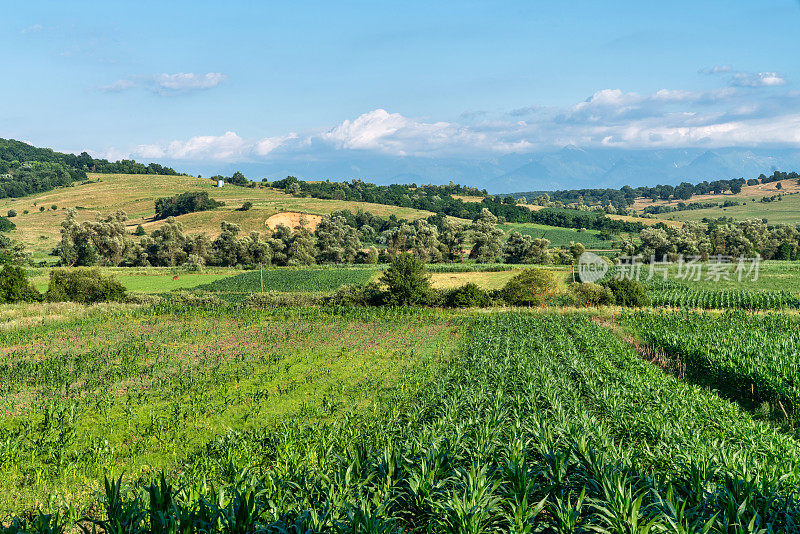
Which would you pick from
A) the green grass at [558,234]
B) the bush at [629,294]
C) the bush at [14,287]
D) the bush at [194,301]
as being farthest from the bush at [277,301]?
the green grass at [558,234]

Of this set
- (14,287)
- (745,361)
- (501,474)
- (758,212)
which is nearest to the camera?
(501,474)

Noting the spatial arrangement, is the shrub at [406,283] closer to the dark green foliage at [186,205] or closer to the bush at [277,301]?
the bush at [277,301]

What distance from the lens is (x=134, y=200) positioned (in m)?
126

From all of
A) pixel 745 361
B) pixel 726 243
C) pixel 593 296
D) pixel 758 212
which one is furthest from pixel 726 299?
pixel 758 212

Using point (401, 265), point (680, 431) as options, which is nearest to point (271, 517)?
point (680, 431)

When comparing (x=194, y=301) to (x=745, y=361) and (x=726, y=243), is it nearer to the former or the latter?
(x=745, y=361)

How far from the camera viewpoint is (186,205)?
4555 inches

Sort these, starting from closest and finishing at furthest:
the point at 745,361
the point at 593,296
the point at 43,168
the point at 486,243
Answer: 1. the point at 745,361
2. the point at 593,296
3. the point at 486,243
4. the point at 43,168

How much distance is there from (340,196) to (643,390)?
137 meters

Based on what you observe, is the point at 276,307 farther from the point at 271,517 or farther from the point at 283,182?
the point at 283,182

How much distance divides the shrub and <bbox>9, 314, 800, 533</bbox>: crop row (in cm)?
2700

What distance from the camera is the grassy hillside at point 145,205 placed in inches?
3912

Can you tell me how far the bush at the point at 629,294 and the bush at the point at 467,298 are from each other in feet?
36.8

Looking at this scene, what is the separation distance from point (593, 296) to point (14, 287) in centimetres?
5013
